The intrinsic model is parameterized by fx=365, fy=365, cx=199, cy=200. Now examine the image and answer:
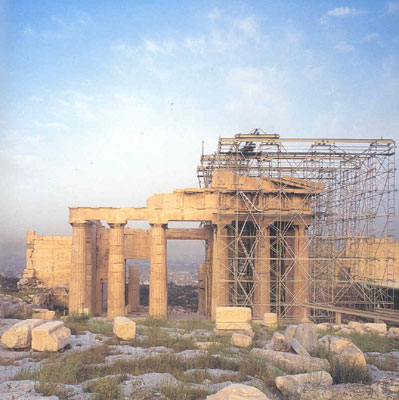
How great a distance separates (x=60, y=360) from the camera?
7.52 m

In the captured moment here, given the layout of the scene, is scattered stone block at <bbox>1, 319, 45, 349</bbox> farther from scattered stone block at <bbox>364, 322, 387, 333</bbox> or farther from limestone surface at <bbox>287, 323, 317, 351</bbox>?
scattered stone block at <bbox>364, 322, 387, 333</bbox>

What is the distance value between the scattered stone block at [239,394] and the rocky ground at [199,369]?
0.05 ft

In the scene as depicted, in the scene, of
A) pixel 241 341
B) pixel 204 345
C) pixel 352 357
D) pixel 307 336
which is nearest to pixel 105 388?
pixel 204 345

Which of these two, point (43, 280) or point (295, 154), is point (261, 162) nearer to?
point (295, 154)

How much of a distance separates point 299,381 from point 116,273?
47.6ft

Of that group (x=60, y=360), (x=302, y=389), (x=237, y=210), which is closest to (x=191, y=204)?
(x=237, y=210)

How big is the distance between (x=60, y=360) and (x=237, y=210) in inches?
468

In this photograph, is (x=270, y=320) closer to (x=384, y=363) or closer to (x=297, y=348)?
(x=297, y=348)

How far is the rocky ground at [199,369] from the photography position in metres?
5.46

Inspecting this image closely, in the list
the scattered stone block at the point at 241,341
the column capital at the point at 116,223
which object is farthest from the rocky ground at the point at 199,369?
the column capital at the point at 116,223

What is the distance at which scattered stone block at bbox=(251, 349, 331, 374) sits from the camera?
713cm

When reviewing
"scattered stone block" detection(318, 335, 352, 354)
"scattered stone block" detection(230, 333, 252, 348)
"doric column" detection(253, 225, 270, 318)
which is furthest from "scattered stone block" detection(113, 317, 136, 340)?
"doric column" detection(253, 225, 270, 318)

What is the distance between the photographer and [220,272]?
62.1ft

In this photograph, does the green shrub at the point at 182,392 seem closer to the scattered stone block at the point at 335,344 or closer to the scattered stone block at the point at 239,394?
the scattered stone block at the point at 239,394
